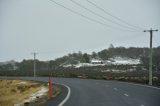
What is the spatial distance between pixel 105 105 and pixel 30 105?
252 inches

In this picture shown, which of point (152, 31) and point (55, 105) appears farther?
point (152, 31)

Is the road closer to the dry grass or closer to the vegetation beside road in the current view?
the vegetation beside road

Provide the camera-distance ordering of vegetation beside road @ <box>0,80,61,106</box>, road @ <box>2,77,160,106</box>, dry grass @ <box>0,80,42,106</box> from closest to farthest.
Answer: road @ <box>2,77,160,106</box> < vegetation beside road @ <box>0,80,61,106</box> < dry grass @ <box>0,80,42,106</box>

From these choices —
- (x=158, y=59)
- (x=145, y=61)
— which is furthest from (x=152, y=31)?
(x=145, y=61)

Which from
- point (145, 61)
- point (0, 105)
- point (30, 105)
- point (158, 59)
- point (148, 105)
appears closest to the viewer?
point (148, 105)

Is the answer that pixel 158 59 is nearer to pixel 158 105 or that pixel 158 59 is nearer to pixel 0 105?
pixel 0 105

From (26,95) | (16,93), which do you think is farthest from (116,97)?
(16,93)

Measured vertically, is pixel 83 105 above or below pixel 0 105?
above

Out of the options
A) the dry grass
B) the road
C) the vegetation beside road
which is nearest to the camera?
the road

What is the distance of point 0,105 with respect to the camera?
3534 centimetres

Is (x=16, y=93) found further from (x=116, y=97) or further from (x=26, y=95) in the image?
(x=116, y=97)

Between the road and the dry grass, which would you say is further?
the dry grass

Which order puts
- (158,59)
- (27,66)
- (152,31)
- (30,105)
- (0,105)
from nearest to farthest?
(30,105)
(0,105)
(152,31)
(158,59)
(27,66)

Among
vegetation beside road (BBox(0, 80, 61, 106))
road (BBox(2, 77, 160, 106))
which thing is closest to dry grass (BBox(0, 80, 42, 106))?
vegetation beside road (BBox(0, 80, 61, 106))
